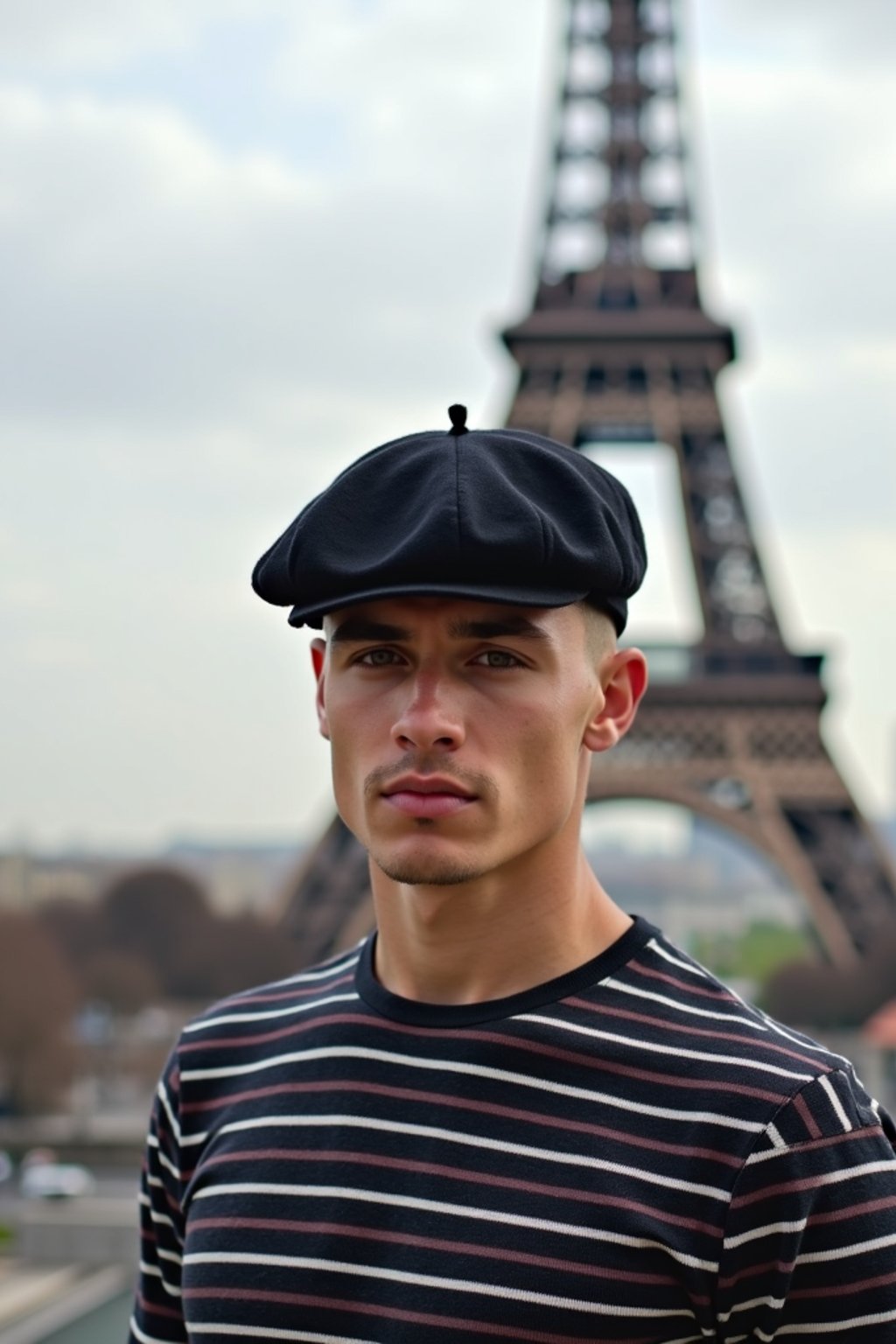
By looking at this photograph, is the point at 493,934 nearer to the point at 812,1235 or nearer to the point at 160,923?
the point at 812,1235

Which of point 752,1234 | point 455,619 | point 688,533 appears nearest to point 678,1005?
point 752,1234

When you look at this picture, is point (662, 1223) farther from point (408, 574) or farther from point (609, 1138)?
point (408, 574)

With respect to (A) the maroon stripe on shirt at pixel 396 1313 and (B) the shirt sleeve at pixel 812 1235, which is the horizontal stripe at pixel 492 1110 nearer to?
(B) the shirt sleeve at pixel 812 1235

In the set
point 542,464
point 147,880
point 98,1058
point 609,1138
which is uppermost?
point 147,880

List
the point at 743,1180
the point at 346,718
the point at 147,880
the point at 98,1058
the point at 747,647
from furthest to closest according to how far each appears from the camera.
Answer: the point at 147,880
the point at 98,1058
the point at 747,647
the point at 346,718
the point at 743,1180

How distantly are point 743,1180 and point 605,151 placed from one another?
114 feet

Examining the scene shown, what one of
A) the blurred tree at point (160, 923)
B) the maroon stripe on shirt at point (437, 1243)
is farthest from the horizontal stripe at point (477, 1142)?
the blurred tree at point (160, 923)

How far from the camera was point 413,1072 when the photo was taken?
105 inches

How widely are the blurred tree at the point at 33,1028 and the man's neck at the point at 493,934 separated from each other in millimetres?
34460

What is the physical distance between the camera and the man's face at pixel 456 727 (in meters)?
2.56

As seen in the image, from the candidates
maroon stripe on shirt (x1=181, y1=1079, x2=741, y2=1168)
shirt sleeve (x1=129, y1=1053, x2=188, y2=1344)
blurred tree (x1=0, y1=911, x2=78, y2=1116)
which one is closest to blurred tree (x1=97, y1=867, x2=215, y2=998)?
blurred tree (x1=0, y1=911, x2=78, y2=1116)

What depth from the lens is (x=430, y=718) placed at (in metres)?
2.54

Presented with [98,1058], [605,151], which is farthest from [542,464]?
[98,1058]

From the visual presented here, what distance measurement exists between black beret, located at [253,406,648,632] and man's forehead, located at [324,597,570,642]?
43 millimetres
